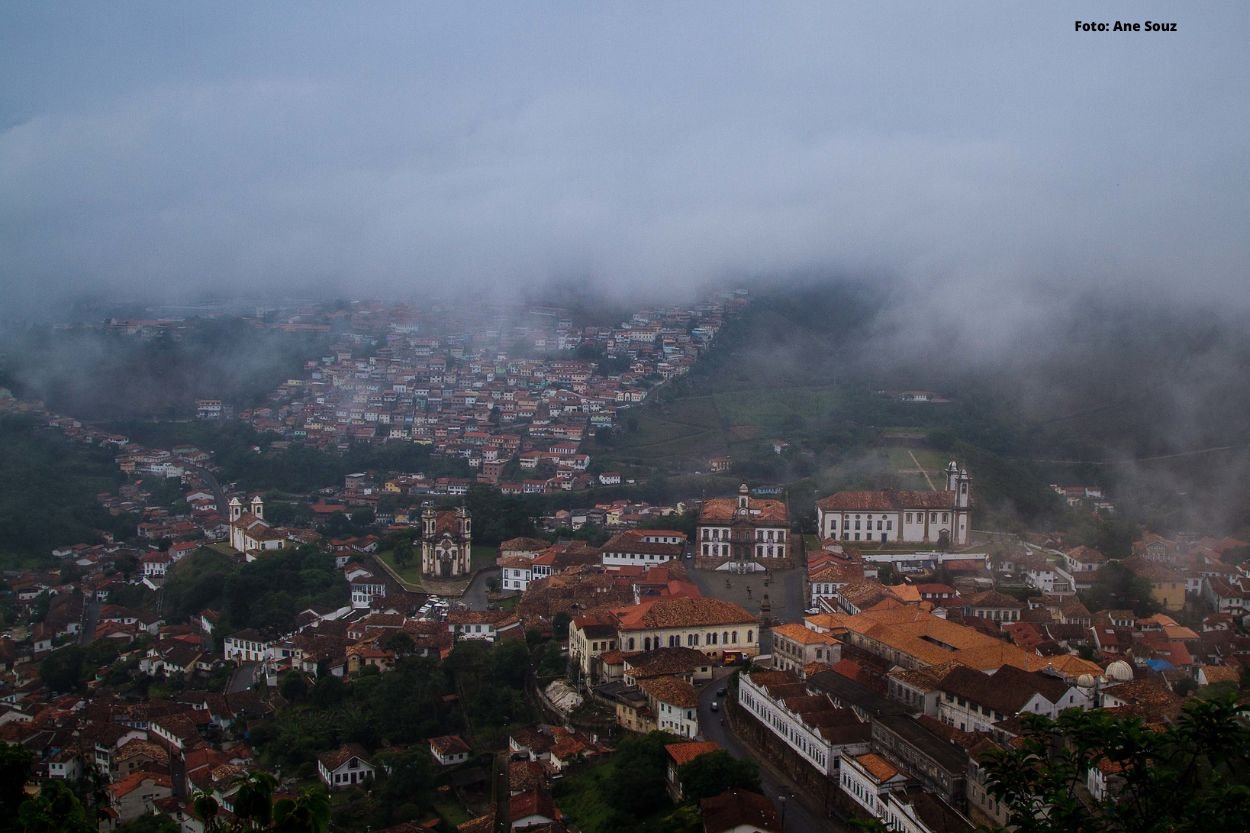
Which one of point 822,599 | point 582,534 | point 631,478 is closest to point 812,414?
point 631,478

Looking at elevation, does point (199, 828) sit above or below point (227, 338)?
below

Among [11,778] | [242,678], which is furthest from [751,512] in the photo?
[11,778]

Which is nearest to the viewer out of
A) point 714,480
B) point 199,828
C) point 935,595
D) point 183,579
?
point 199,828

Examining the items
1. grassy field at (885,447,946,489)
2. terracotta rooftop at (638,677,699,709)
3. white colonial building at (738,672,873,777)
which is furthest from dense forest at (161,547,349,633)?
grassy field at (885,447,946,489)

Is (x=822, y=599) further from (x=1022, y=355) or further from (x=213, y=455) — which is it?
(x=213, y=455)

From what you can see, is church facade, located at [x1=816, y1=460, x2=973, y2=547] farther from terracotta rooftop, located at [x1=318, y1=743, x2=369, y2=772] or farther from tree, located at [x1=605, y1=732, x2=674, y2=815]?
tree, located at [x1=605, y1=732, x2=674, y2=815]

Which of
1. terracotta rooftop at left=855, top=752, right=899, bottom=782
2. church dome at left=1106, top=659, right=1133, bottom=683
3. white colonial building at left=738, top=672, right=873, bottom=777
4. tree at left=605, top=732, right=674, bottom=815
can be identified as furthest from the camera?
church dome at left=1106, top=659, right=1133, bottom=683

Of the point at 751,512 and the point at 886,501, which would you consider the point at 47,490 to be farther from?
the point at 886,501

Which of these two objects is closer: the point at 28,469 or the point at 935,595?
the point at 935,595
